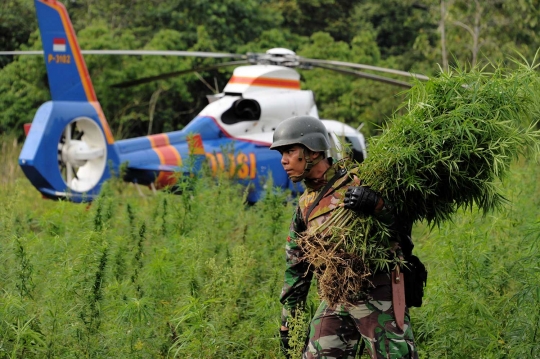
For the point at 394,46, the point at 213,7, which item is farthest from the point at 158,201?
the point at 394,46

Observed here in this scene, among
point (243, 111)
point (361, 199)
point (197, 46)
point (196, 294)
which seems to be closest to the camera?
point (361, 199)

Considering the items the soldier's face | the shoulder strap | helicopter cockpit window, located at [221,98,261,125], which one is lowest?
helicopter cockpit window, located at [221,98,261,125]

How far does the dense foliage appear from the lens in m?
20.5

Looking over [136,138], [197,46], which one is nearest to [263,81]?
[136,138]

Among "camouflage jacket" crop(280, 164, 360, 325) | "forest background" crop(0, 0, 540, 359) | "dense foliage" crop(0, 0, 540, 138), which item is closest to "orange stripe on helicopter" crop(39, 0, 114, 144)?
"forest background" crop(0, 0, 540, 359)

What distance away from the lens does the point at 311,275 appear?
4.89m

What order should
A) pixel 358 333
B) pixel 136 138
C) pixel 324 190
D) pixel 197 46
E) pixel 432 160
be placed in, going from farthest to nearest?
1. pixel 197 46
2. pixel 136 138
3. pixel 324 190
4. pixel 358 333
5. pixel 432 160

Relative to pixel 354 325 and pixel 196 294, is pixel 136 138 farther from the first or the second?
pixel 354 325

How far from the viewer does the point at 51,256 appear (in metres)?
6.28

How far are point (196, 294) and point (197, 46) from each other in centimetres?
1827

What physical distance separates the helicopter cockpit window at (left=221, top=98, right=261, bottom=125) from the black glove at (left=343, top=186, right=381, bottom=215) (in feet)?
28.4

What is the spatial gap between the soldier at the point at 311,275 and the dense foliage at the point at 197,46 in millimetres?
13074

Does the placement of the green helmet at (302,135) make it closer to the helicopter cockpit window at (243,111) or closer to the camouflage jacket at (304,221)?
the camouflage jacket at (304,221)

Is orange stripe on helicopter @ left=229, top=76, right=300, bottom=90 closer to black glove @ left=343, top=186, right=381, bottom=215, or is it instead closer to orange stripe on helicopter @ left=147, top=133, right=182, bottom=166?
orange stripe on helicopter @ left=147, top=133, right=182, bottom=166
